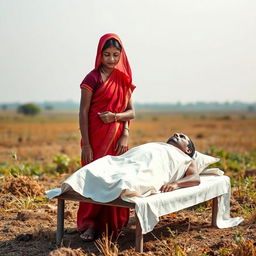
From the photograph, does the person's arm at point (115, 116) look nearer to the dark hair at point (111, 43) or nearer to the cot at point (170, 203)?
the dark hair at point (111, 43)

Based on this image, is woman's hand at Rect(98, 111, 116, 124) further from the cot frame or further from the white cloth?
the cot frame

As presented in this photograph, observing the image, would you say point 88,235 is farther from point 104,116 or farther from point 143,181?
point 104,116

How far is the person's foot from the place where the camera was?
5.14 m

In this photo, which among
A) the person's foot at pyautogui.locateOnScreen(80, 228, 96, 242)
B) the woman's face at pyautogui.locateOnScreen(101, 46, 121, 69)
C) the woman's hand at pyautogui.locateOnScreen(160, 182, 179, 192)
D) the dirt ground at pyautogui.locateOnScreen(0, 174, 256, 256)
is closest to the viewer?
the dirt ground at pyautogui.locateOnScreen(0, 174, 256, 256)

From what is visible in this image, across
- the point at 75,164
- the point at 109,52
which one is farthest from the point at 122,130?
the point at 75,164

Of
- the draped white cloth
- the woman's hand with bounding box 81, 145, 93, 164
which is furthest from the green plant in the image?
the draped white cloth

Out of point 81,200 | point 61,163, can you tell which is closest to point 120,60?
point 81,200

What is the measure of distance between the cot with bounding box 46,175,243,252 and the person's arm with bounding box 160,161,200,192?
7 centimetres

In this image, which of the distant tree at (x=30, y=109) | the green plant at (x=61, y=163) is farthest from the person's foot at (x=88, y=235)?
the distant tree at (x=30, y=109)

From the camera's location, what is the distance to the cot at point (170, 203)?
4.52m

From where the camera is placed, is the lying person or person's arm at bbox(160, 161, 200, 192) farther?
person's arm at bbox(160, 161, 200, 192)

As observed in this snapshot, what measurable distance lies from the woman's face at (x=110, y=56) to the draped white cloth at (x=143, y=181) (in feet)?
3.12

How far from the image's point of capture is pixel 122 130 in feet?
18.1

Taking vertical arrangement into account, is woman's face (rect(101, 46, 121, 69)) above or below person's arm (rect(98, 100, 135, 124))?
above
